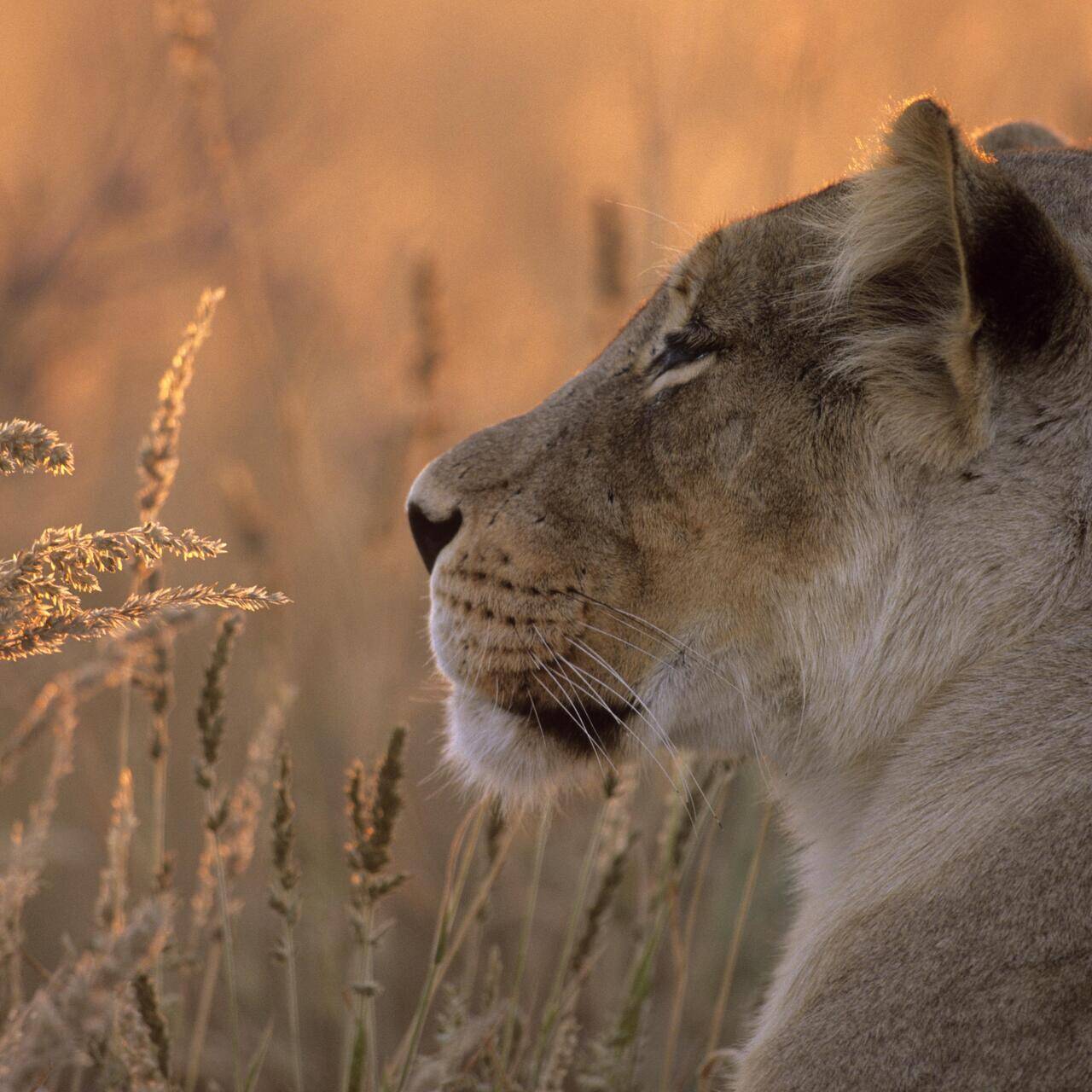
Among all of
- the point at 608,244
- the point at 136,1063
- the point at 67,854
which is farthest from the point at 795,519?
the point at 67,854

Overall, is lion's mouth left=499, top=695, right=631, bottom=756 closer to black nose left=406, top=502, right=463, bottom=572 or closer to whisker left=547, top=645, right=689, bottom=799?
whisker left=547, top=645, right=689, bottom=799

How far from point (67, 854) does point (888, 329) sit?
108 inches

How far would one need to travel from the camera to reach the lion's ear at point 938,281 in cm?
185

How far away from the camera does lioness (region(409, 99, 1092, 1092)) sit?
69.7 inches

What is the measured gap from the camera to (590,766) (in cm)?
250

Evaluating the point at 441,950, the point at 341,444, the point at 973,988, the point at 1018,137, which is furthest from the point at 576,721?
the point at 341,444

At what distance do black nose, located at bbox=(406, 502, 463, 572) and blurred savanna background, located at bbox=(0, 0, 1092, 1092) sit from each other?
1.45ft

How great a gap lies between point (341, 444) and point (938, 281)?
530 cm

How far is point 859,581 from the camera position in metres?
2.13

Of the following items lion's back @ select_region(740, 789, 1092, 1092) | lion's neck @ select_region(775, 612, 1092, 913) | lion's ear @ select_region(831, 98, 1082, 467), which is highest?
lion's ear @ select_region(831, 98, 1082, 467)

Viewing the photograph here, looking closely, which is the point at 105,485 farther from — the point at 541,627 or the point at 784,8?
the point at 541,627

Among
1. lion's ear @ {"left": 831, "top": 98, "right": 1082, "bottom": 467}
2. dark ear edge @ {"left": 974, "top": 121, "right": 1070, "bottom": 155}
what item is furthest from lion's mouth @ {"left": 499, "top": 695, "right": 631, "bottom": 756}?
dark ear edge @ {"left": 974, "top": 121, "right": 1070, "bottom": 155}

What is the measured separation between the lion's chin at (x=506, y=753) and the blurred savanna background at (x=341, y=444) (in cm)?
17

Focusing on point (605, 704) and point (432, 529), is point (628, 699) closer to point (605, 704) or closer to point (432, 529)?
point (605, 704)
